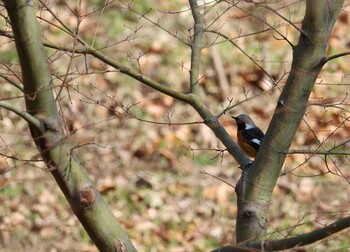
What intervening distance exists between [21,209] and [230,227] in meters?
2.09

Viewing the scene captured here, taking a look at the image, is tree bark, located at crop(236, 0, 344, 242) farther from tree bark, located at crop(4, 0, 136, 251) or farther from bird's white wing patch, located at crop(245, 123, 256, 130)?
bird's white wing patch, located at crop(245, 123, 256, 130)

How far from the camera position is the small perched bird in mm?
5279

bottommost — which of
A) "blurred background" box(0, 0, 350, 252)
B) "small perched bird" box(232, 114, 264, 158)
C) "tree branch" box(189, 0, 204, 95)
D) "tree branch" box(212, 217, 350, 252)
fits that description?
"tree branch" box(212, 217, 350, 252)

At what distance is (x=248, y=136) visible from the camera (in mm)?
5508

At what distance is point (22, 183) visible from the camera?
292 inches

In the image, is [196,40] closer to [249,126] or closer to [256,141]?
[256,141]

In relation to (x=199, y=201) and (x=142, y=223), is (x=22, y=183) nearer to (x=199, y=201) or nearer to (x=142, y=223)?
(x=142, y=223)

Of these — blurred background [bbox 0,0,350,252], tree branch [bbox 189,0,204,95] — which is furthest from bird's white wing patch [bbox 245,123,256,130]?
tree branch [bbox 189,0,204,95]

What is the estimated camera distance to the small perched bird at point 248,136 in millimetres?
5279

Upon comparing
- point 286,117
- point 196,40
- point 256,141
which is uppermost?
point 256,141

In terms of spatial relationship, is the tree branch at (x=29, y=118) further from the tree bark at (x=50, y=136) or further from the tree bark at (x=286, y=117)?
the tree bark at (x=286, y=117)

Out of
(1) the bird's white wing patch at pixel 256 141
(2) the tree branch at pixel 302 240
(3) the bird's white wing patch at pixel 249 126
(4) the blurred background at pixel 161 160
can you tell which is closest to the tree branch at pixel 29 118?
(2) the tree branch at pixel 302 240

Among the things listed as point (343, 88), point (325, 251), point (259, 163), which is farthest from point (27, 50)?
point (343, 88)

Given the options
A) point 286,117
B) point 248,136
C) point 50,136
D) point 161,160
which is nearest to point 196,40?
point 286,117
